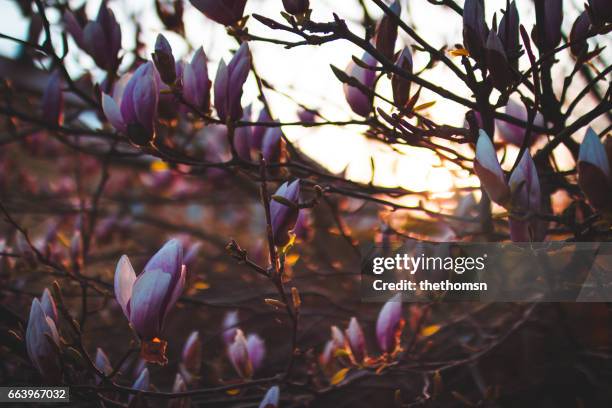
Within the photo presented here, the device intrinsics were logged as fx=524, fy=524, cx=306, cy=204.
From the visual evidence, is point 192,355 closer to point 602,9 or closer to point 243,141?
point 243,141

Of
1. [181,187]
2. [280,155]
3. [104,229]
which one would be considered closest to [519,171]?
[280,155]

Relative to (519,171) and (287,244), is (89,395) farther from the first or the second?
(519,171)

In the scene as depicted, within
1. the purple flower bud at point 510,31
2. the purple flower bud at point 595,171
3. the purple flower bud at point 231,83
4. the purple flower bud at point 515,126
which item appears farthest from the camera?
the purple flower bud at point 515,126

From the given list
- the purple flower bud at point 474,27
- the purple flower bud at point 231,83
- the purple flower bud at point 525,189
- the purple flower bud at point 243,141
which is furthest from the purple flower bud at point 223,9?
the purple flower bud at point 525,189

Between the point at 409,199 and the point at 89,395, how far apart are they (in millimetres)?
594

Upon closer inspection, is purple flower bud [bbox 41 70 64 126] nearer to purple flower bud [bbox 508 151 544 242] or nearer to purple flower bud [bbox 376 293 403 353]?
purple flower bud [bbox 376 293 403 353]

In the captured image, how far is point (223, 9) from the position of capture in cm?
66

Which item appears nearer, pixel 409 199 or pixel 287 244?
pixel 287 244

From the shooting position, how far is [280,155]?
786 mm

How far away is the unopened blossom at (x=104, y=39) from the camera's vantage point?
79 cm

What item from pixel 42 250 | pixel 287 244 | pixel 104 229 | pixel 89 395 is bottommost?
pixel 89 395

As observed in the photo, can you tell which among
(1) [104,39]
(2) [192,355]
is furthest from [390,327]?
(1) [104,39]

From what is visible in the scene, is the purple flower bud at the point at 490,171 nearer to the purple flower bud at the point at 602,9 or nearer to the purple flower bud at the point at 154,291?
the purple flower bud at the point at 602,9

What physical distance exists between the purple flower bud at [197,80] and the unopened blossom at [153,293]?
0.77ft
